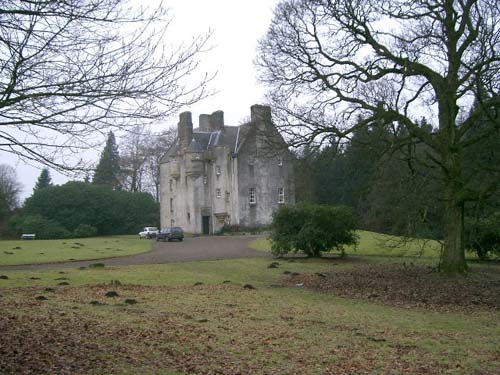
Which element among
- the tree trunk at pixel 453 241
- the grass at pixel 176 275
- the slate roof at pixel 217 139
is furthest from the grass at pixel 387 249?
the slate roof at pixel 217 139

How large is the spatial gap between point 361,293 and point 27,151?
12886 millimetres

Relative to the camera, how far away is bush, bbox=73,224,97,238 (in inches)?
2773

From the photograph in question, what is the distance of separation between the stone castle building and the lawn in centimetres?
4080

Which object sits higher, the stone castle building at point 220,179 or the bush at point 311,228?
the stone castle building at point 220,179

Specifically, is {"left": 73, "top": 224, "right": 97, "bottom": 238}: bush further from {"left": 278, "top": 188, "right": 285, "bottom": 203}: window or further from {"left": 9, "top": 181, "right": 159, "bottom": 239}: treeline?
{"left": 278, "top": 188, "right": 285, "bottom": 203}: window

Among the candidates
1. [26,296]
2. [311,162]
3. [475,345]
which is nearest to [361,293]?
[311,162]

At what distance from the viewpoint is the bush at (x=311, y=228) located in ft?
108

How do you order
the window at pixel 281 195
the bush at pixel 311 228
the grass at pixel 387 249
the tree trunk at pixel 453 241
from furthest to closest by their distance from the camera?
the window at pixel 281 195 < the grass at pixel 387 249 < the bush at pixel 311 228 < the tree trunk at pixel 453 241

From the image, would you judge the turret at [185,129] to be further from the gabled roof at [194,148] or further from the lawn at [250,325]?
the lawn at [250,325]

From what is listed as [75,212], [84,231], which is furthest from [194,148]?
[75,212]

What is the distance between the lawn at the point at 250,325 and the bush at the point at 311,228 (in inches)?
436

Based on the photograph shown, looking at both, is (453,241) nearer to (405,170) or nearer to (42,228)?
(405,170)

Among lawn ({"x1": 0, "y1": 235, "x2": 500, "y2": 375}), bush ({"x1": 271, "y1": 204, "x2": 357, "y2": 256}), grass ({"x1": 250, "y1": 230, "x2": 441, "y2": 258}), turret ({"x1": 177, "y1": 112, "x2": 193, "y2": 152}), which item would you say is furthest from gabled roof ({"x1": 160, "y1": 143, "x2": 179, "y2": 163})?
lawn ({"x1": 0, "y1": 235, "x2": 500, "y2": 375})

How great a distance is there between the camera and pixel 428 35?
18.8 m
